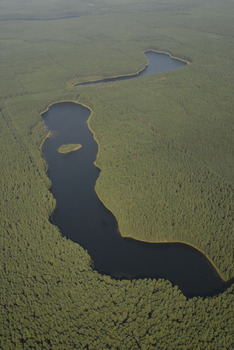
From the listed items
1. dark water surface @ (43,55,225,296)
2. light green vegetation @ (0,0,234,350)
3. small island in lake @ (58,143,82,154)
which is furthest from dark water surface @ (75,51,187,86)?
dark water surface @ (43,55,225,296)

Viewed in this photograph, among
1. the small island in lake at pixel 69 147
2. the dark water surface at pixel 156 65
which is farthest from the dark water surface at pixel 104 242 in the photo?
the dark water surface at pixel 156 65

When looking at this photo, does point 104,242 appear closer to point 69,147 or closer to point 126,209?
point 126,209

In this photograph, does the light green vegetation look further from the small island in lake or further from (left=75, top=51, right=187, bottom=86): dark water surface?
(left=75, top=51, right=187, bottom=86): dark water surface

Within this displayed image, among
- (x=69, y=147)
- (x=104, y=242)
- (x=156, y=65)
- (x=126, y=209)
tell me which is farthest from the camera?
(x=156, y=65)

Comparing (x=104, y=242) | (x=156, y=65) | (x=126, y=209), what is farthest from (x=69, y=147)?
(x=156, y=65)

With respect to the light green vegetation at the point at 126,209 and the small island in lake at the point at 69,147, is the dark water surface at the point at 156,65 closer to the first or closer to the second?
the light green vegetation at the point at 126,209

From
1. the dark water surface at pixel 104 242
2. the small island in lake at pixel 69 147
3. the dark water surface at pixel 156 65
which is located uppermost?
the dark water surface at pixel 156 65
